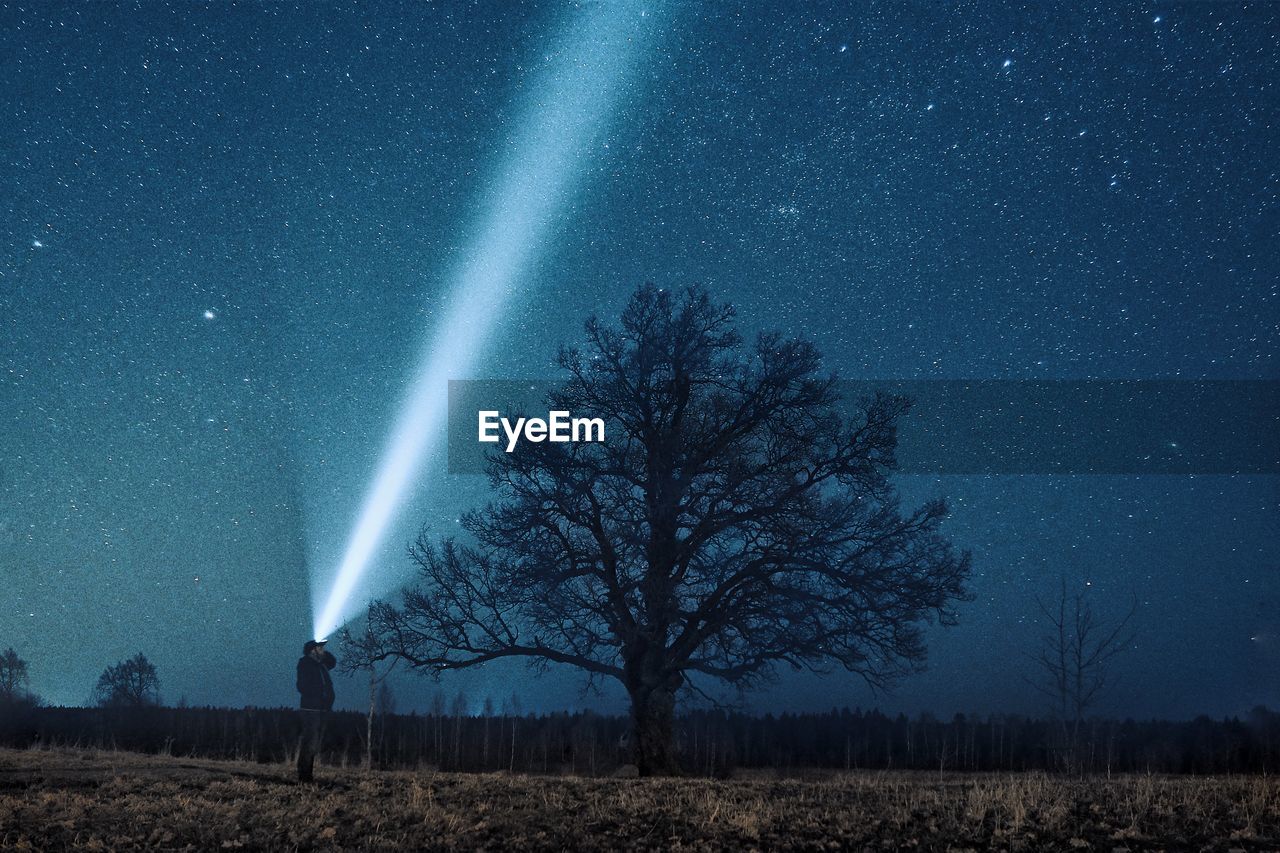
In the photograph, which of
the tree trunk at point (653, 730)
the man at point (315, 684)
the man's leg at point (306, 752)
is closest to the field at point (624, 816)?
the man's leg at point (306, 752)

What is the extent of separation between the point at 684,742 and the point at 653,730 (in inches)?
687

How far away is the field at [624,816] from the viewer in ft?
35.0

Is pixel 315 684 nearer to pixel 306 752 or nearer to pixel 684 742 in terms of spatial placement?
pixel 306 752

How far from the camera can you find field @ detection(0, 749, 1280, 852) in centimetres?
1066

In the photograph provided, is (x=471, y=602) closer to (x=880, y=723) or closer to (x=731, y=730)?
(x=731, y=730)

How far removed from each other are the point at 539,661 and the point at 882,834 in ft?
45.1

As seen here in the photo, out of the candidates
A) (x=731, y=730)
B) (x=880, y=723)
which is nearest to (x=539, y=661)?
(x=731, y=730)

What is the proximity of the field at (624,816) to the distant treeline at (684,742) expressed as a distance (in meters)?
9.38

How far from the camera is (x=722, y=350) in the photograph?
2462cm

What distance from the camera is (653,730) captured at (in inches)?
894

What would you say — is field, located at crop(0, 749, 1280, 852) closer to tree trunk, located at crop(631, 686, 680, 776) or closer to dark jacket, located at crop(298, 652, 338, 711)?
dark jacket, located at crop(298, 652, 338, 711)

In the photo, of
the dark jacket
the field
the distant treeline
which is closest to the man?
the dark jacket

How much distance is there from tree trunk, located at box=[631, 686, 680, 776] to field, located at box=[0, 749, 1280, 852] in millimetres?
7034

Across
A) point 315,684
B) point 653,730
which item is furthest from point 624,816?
point 653,730
